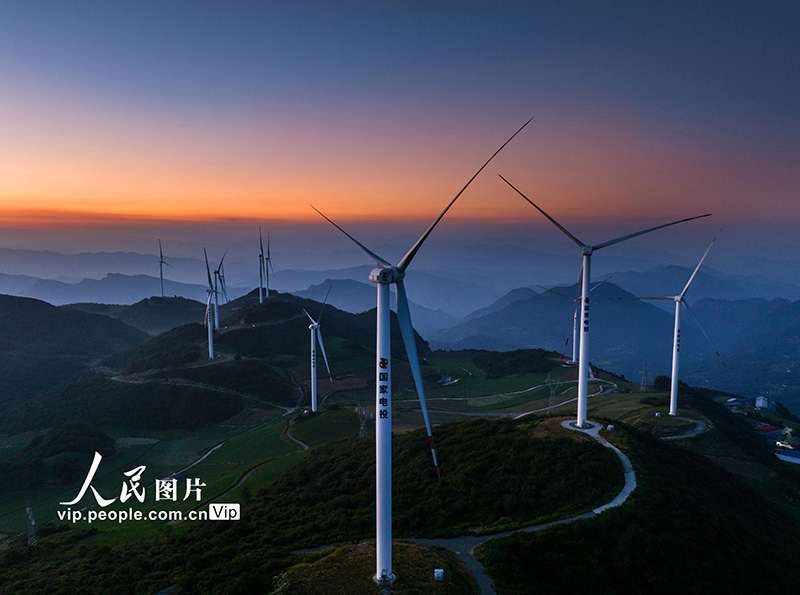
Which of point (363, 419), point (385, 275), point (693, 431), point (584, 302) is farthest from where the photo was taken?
point (363, 419)

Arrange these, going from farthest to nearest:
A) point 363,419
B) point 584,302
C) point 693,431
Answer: point 363,419
point 693,431
point 584,302

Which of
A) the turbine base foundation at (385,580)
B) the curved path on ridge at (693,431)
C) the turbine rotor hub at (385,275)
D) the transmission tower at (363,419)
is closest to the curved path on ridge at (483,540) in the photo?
the turbine base foundation at (385,580)

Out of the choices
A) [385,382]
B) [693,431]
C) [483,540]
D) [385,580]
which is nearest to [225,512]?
[483,540]

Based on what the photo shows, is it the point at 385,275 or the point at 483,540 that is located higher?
the point at 385,275

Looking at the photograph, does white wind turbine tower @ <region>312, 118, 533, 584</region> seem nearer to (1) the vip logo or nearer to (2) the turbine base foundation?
(2) the turbine base foundation

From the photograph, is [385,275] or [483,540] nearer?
[385,275]

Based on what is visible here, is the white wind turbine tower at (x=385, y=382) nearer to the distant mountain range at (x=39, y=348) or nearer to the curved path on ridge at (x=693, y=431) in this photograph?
the curved path on ridge at (x=693, y=431)

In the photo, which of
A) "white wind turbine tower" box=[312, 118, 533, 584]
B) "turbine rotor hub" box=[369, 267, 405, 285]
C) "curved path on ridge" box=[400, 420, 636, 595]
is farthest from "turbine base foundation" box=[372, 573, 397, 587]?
"turbine rotor hub" box=[369, 267, 405, 285]

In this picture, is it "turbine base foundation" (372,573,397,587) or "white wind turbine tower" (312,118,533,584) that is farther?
"turbine base foundation" (372,573,397,587)

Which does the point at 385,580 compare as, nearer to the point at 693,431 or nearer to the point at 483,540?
the point at 483,540
